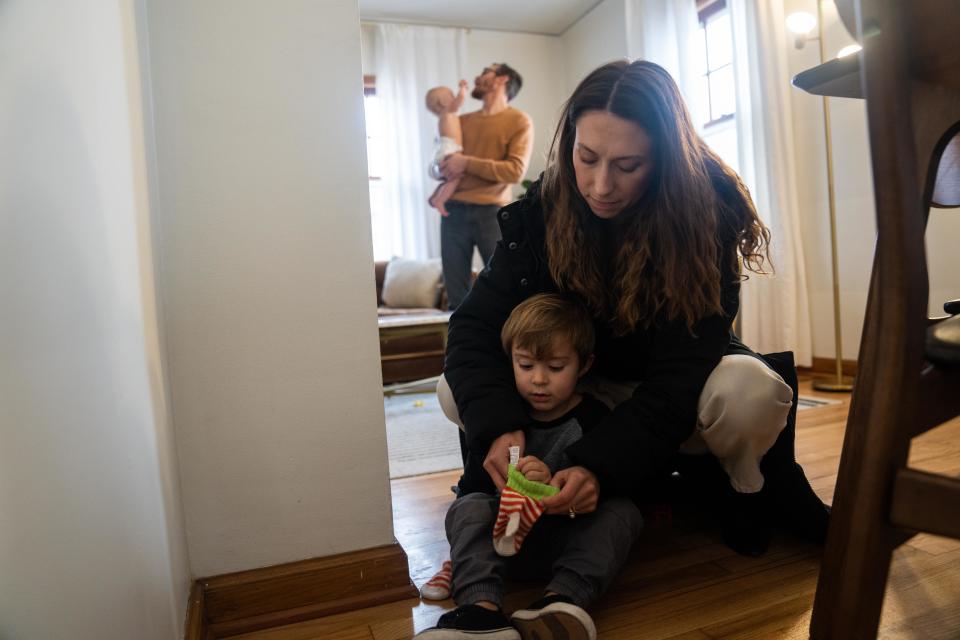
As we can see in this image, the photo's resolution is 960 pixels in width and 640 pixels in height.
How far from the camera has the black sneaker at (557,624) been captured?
33.0 inches

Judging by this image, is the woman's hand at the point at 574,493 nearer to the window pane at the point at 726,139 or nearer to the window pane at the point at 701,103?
the window pane at the point at 726,139

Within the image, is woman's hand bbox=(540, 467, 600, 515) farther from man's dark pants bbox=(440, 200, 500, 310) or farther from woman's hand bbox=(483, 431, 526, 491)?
man's dark pants bbox=(440, 200, 500, 310)

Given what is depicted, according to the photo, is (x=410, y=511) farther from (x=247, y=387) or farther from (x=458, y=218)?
(x=458, y=218)

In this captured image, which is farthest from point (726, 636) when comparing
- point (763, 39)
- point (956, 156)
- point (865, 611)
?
point (763, 39)

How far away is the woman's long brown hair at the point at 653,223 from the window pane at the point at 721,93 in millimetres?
2975

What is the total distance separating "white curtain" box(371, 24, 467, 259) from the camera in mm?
5242

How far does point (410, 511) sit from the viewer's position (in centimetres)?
149

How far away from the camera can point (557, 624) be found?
33.2 inches

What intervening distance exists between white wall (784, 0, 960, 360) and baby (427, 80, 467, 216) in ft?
5.20

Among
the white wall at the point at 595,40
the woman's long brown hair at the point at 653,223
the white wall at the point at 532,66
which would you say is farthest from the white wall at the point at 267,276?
the white wall at the point at 532,66

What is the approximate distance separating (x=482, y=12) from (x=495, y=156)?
7.26 ft

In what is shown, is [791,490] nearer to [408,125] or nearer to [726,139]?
[726,139]

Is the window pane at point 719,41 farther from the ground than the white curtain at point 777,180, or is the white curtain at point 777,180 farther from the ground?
the window pane at point 719,41

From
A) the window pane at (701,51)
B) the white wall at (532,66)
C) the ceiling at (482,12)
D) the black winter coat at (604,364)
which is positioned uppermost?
the ceiling at (482,12)
